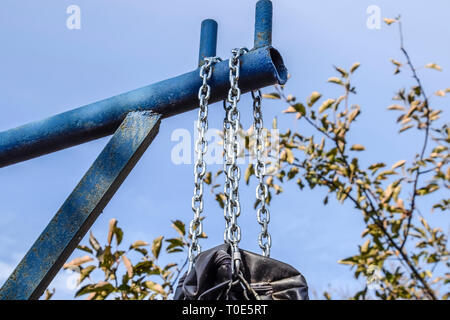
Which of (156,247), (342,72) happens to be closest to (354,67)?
(342,72)

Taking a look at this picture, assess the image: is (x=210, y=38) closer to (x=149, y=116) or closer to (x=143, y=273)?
(x=149, y=116)

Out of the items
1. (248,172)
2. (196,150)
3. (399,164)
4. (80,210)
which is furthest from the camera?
(248,172)

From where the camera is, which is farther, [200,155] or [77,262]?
[77,262]

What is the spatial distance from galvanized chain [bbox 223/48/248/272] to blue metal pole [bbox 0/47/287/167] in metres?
0.05

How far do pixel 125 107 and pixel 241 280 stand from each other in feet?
2.89

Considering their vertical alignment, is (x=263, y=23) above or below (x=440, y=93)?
below

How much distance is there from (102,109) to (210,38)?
1.59ft

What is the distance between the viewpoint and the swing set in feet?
4.51

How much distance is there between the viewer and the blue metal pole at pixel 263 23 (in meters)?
1.81

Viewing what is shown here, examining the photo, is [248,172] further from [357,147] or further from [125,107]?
[125,107]

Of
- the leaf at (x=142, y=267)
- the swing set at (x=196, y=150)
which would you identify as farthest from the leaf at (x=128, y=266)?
the swing set at (x=196, y=150)

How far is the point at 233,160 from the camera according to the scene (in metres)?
1.59

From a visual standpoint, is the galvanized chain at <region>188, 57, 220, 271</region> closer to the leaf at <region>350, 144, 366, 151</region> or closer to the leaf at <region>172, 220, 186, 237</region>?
the leaf at <region>172, 220, 186, 237</region>
